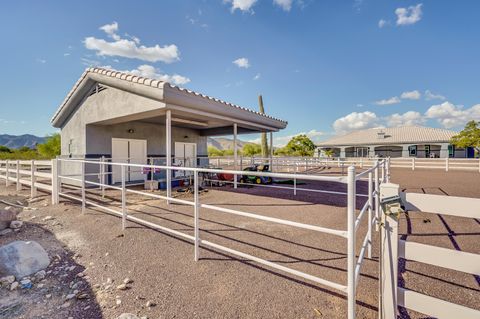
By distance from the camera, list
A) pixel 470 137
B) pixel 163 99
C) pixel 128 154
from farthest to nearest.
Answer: pixel 470 137, pixel 128 154, pixel 163 99

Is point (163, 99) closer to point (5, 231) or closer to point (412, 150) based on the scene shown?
point (5, 231)

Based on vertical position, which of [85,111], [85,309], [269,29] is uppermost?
[269,29]

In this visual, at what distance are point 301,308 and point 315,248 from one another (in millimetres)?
1360

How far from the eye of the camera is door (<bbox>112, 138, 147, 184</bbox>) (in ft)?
32.7

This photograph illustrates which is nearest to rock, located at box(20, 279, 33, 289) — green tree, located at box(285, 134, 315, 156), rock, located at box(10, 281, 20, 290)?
rock, located at box(10, 281, 20, 290)

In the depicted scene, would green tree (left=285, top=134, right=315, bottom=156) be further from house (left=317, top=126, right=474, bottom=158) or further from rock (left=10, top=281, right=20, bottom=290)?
rock (left=10, top=281, right=20, bottom=290)

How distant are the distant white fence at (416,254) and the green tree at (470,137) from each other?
29.9 m

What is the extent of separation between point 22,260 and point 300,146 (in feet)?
93.4

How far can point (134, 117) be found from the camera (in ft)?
25.6

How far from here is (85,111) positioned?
9.12 m

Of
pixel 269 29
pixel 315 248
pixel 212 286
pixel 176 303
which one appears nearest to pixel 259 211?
pixel 315 248

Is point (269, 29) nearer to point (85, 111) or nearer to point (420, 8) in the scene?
point (420, 8)

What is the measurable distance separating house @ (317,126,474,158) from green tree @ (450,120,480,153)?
2671 mm

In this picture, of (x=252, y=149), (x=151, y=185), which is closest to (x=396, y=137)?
(x=252, y=149)
